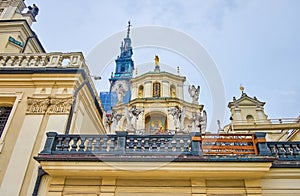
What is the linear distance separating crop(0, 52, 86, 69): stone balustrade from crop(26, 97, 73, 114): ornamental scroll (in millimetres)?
1794

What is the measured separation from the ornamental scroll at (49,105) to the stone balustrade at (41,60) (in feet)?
5.89

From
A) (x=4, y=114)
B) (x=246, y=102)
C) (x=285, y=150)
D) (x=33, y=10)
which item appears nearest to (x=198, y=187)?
(x=285, y=150)

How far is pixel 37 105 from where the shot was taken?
1029 centimetres

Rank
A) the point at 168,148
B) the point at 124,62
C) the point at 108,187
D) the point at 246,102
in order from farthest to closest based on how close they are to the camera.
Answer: the point at 124,62 → the point at 246,102 → the point at 168,148 → the point at 108,187

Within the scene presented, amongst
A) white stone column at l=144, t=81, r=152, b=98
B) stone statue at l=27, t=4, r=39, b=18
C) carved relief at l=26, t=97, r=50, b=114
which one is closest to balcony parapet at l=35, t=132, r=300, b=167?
carved relief at l=26, t=97, r=50, b=114

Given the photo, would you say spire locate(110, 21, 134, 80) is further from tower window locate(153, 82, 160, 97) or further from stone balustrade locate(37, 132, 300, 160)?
stone balustrade locate(37, 132, 300, 160)

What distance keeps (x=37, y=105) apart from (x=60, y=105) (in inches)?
38.2

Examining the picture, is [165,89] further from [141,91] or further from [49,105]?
[49,105]

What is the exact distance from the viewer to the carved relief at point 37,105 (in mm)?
10141

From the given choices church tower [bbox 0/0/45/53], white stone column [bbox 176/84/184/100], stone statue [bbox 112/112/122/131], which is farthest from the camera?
white stone column [bbox 176/84/184/100]

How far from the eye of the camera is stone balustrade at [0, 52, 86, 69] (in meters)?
11.5

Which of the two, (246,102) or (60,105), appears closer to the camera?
(60,105)

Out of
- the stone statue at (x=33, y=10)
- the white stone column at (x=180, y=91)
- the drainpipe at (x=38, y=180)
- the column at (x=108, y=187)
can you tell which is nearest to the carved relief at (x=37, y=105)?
the drainpipe at (x=38, y=180)

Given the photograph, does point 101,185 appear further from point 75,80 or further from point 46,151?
point 75,80
